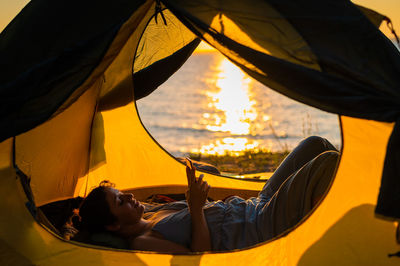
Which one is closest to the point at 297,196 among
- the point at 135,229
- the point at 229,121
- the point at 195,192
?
the point at 195,192

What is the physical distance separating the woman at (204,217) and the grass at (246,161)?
3376 mm

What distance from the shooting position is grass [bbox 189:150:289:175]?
640 cm

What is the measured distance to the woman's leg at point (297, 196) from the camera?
2662 mm

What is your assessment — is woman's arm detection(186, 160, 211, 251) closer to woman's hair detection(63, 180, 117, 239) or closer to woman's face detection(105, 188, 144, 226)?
woman's face detection(105, 188, 144, 226)

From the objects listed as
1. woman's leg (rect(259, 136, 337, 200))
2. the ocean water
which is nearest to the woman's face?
woman's leg (rect(259, 136, 337, 200))

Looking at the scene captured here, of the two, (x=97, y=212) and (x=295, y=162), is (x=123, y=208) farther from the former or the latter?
(x=295, y=162)

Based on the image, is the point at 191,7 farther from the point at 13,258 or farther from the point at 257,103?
the point at 257,103

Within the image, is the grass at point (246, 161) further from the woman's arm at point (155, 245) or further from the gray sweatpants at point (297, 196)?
the woman's arm at point (155, 245)

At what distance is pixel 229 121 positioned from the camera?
1666 cm

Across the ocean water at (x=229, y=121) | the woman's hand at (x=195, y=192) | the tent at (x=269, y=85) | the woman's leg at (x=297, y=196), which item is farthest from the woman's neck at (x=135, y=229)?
the ocean water at (x=229, y=121)

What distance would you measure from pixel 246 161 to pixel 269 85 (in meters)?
4.81

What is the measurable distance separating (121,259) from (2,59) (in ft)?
3.73

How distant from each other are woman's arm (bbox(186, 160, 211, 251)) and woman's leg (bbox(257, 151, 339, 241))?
0.32 meters

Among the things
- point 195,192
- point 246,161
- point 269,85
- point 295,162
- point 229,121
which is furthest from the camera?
point 229,121
